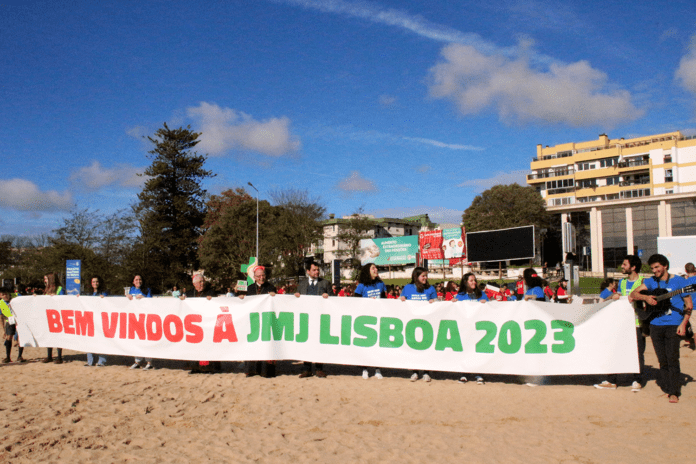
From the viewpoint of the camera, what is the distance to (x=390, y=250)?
5697 cm

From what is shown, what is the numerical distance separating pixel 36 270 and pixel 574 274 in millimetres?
32547

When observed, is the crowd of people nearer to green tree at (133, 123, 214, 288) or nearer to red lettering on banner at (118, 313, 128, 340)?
red lettering on banner at (118, 313, 128, 340)

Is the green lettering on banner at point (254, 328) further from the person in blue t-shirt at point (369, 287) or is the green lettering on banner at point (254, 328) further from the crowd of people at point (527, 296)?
the person in blue t-shirt at point (369, 287)

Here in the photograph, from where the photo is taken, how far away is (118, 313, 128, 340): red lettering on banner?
28.6 ft

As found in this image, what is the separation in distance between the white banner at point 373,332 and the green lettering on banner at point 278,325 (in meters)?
0.02

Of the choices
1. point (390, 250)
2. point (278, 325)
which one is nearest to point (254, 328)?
point (278, 325)

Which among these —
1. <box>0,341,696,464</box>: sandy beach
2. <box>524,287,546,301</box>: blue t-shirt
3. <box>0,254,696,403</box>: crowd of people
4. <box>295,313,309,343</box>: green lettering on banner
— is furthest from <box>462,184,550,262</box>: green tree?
<box>295,313,309,343</box>: green lettering on banner

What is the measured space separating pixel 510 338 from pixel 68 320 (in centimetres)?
835

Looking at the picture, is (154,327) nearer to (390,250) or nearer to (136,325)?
(136,325)

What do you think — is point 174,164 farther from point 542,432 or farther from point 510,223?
point 542,432

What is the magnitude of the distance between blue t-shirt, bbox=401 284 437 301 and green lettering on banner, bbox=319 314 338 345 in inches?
53.3

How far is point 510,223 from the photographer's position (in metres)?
55.8

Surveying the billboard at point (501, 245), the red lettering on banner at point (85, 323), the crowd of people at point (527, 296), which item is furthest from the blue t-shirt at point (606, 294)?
the billboard at point (501, 245)

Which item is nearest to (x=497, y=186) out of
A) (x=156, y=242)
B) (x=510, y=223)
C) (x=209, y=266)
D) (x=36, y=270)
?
(x=510, y=223)
